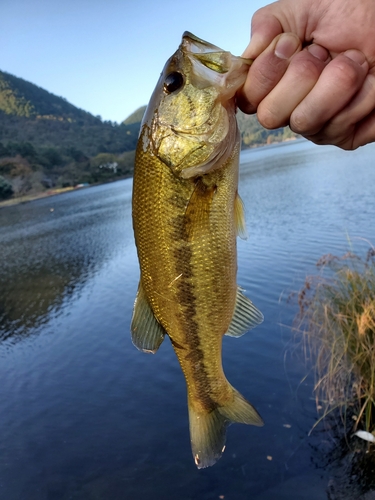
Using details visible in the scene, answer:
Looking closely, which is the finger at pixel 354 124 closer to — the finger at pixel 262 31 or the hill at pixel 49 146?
the finger at pixel 262 31

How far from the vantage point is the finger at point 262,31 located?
6.86ft

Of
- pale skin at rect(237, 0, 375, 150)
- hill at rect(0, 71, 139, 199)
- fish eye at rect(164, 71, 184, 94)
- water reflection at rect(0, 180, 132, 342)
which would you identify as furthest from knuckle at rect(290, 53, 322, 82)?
hill at rect(0, 71, 139, 199)

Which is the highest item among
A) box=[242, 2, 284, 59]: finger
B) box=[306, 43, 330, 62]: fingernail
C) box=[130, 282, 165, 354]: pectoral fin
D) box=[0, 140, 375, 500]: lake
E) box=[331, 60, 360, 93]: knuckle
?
box=[242, 2, 284, 59]: finger

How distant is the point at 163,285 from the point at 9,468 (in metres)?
7.36

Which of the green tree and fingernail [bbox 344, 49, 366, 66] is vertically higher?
fingernail [bbox 344, 49, 366, 66]

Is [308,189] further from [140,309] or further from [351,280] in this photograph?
[140,309]

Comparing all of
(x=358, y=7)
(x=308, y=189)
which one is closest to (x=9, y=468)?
(x=358, y=7)

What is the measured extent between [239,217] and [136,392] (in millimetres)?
7978

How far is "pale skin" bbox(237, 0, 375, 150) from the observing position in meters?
1.91

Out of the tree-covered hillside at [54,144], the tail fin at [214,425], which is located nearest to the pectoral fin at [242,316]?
the tail fin at [214,425]

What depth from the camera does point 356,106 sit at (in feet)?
6.76

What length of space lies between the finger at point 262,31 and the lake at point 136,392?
6100 mm

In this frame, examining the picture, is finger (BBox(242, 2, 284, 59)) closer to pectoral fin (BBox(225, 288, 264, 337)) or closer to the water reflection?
pectoral fin (BBox(225, 288, 264, 337))

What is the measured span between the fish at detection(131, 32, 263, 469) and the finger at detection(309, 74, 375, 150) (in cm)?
54
